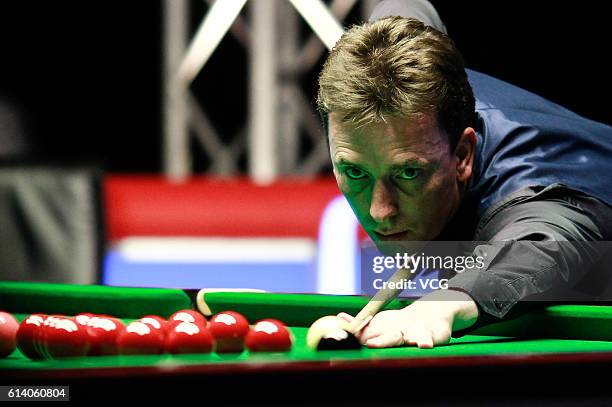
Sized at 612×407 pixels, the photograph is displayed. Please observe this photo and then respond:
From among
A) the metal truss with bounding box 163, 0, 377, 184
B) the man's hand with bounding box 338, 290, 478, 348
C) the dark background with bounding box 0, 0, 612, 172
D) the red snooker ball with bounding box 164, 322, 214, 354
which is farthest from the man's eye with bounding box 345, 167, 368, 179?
the dark background with bounding box 0, 0, 612, 172

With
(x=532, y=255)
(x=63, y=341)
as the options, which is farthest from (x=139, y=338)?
(x=532, y=255)

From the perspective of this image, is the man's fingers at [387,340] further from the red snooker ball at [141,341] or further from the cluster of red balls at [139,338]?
the red snooker ball at [141,341]

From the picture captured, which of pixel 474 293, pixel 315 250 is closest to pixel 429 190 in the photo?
→ pixel 474 293

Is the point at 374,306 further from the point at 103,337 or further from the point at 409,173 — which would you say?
the point at 103,337

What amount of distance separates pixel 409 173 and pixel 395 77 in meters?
0.21

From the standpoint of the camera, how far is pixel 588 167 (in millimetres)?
2516

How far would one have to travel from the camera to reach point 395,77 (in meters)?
2.19

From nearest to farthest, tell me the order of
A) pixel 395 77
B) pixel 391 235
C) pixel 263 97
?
pixel 395 77 → pixel 391 235 → pixel 263 97

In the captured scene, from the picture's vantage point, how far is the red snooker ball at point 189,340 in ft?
5.80

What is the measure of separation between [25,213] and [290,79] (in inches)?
88.8

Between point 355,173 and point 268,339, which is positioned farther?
point 355,173

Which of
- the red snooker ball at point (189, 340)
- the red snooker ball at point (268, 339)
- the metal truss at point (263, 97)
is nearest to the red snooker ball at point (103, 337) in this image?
the red snooker ball at point (189, 340)

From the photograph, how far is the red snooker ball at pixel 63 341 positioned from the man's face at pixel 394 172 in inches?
28.4

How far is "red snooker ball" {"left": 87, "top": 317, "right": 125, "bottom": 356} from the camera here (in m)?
1.80
